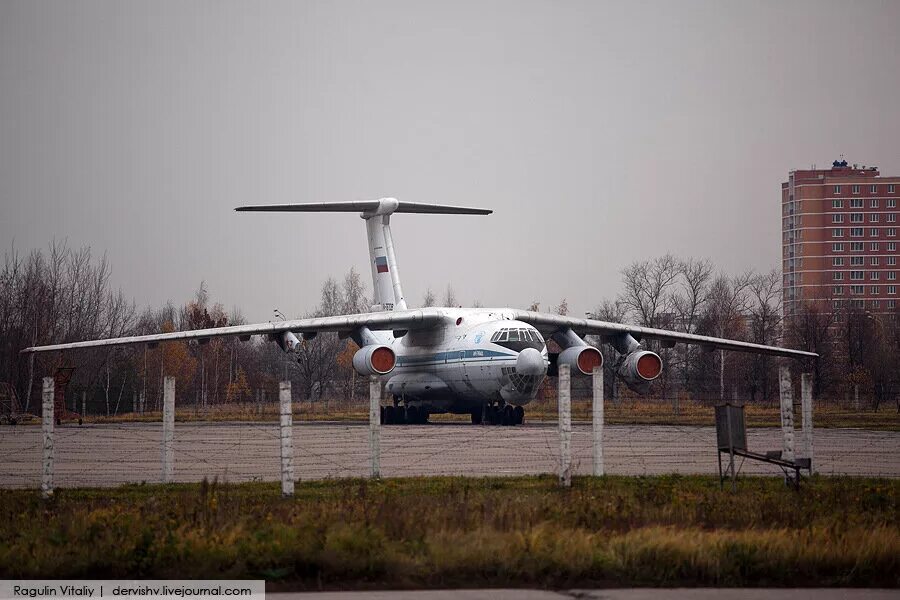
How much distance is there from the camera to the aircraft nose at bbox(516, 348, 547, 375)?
29312mm

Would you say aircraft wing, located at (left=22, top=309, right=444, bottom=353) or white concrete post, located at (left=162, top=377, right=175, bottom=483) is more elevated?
aircraft wing, located at (left=22, top=309, right=444, bottom=353)

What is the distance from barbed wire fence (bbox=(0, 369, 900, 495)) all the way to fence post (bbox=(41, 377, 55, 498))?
12 millimetres

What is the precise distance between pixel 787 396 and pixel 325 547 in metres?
6.45

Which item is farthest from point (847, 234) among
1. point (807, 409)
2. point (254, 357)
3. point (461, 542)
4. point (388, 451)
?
point (461, 542)

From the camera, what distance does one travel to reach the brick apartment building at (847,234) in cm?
12150

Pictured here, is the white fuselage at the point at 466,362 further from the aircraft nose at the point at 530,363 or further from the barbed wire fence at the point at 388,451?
the barbed wire fence at the point at 388,451

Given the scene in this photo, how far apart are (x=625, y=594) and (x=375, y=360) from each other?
25.3 meters

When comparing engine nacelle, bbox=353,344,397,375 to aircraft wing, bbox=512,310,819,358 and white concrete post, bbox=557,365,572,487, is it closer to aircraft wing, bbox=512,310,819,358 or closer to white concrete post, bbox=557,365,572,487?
aircraft wing, bbox=512,310,819,358

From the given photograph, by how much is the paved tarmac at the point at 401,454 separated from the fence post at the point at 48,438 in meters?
1.51

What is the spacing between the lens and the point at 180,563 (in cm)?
800

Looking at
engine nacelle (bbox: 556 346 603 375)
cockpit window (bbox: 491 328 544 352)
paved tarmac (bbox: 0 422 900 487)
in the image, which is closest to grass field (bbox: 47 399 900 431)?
engine nacelle (bbox: 556 346 603 375)

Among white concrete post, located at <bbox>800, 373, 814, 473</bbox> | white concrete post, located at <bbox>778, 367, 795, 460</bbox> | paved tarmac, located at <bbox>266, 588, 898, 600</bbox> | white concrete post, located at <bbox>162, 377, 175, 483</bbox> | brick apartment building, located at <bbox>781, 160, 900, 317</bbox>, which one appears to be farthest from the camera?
brick apartment building, located at <bbox>781, 160, 900, 317</bbox>

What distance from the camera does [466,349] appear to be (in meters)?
32.0

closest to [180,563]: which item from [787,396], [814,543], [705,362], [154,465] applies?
[814,543]
